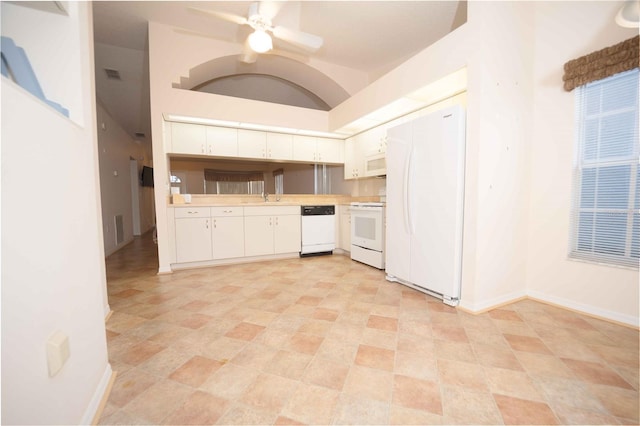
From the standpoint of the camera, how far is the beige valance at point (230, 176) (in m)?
4.37

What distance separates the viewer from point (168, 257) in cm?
344

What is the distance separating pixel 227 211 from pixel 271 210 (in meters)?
0.67

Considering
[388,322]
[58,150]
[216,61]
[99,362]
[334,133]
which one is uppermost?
[216,61]

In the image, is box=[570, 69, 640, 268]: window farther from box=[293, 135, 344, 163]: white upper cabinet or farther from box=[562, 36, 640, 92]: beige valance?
box=[293, 135, 344, 163]: white upper cabinet

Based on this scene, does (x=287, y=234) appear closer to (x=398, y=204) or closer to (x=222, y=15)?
(x=398, y=204)

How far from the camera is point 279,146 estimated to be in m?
4.33

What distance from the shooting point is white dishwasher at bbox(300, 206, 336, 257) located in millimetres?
4293

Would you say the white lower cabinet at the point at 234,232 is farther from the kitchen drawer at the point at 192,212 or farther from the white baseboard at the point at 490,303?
the white baseboard at the point at 490,303

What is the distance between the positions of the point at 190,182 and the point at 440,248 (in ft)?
12.6

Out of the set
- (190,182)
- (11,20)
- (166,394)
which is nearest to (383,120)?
(190,182)

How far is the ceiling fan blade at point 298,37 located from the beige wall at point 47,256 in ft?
5.75

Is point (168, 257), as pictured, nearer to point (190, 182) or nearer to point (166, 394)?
point (190, 182)

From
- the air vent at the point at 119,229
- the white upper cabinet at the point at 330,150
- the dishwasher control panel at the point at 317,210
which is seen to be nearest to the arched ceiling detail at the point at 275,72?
the white upper cabinet at the point at 330,150

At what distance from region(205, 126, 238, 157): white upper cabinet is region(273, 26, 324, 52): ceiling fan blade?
1.70 meters
